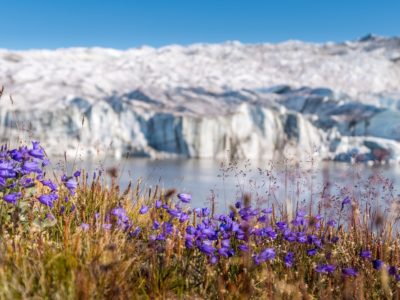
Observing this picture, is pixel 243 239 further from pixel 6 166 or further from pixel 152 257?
pixel 6 166

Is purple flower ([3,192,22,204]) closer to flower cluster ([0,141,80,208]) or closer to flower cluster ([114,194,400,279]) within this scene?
flower cluster ([0,141,80,208])

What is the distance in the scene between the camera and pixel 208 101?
7381 cm

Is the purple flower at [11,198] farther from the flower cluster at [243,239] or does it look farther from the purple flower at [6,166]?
the flower cluster at [243,239]

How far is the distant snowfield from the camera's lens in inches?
2163

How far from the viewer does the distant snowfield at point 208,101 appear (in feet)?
180

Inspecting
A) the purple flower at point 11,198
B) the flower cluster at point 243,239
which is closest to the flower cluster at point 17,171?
the purple flower at point 11,198

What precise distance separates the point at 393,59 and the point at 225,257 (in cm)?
15204

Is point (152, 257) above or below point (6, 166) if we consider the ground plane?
below

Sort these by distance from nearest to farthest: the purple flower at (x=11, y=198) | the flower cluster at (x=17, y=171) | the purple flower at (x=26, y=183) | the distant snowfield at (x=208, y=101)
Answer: the purple flower at (x=11, y=198)
the flower cluster at (x=17, y=171)
the purple flower at (x=26, y=183)
the distant snowfield at (x=208, y=101)

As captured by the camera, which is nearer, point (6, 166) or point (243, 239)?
point (6, 166)

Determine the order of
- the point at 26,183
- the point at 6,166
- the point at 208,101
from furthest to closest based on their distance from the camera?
the point at 208,101, the point at 26,183, the point at 6,166

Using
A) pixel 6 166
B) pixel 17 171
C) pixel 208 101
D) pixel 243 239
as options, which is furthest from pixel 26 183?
pixel 208 101

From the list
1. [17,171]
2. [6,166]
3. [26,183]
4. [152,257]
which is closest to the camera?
[152,257]

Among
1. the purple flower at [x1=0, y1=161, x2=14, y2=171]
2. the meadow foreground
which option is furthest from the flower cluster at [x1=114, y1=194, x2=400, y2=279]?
the purple flower at [x1=0, y1=161, x2=14, y2=171]
